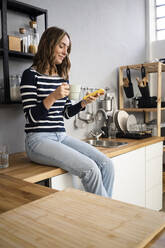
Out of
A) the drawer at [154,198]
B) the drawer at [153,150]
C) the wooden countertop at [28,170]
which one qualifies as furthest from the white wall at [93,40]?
the drawer at [154,198]

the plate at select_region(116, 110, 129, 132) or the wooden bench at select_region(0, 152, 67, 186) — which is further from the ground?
the plate at select_region(116, 110, 129, 132)

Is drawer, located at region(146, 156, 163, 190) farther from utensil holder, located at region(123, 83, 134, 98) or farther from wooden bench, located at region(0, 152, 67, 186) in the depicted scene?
wooden bench, located at region(0, 152, 67, 186)

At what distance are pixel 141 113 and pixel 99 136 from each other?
1106 millimetres

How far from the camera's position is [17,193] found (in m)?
0.78

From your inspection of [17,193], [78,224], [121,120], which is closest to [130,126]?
[121,120]

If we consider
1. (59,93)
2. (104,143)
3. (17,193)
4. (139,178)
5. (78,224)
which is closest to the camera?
(78,224)

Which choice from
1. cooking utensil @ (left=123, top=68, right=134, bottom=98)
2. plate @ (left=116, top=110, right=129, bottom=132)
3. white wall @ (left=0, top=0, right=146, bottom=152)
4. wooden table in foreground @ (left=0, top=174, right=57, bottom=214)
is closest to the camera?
wooden table in foreground @ (left=0, top=174, right=57, bottom=214)

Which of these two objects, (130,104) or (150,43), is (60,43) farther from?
(150,43)

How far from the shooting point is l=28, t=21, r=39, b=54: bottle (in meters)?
1.73

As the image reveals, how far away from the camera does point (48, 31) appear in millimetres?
1554

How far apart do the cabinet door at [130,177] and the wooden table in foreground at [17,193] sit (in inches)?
42.4

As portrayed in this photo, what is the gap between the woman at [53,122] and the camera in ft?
4.46

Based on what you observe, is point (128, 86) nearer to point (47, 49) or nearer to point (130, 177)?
point (130, 177)

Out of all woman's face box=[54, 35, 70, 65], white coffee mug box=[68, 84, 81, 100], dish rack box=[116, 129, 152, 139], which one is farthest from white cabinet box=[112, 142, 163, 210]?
woman's face box=[54, 35, 70, 65]
